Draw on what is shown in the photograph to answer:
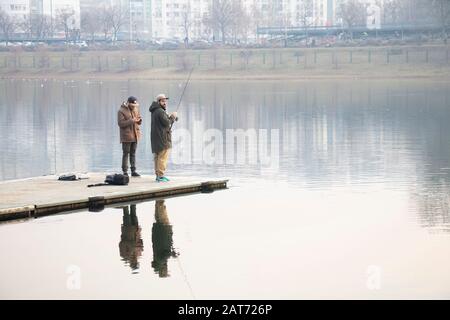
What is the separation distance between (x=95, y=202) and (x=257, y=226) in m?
3.80

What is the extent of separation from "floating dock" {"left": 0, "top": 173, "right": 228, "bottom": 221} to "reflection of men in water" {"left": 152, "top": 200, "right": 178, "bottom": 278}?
1016mm

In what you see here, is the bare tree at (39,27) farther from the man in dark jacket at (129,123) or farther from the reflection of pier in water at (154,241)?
the reflection of pier in water at (154,241)

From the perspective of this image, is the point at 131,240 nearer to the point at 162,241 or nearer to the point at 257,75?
the point at 162,241

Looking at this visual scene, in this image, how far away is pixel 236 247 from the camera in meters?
21.5

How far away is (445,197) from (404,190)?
5.20ft

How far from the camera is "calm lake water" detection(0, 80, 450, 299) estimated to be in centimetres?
1872

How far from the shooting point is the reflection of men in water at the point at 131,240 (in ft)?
67.6

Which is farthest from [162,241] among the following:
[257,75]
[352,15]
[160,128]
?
[352,15]

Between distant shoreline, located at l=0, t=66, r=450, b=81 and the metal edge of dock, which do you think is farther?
distant shoreline, located at l=0, t=66, r=450, b=81

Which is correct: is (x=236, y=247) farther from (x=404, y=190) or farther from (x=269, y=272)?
(x=404, y=190)

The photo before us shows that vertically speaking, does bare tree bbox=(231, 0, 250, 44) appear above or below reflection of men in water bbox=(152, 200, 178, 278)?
above

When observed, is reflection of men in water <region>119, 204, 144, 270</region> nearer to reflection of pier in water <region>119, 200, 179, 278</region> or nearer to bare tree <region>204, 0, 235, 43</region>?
reflection of pier in water <region>119, 200, 179, 278</region>

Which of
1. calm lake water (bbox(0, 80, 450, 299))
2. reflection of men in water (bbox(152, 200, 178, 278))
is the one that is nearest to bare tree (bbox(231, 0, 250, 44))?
calm lake water (bbox(0, 80, 450, 299))
